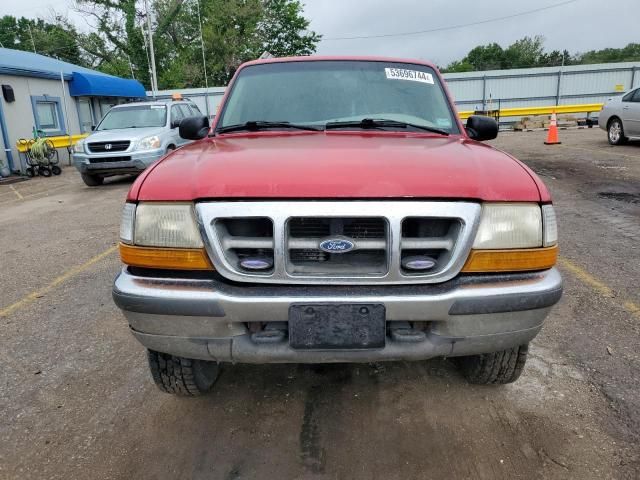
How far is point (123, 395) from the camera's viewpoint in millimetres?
2734

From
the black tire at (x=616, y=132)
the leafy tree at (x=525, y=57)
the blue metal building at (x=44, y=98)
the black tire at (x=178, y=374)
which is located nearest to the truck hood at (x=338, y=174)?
the black tire at (x=178, y=374)

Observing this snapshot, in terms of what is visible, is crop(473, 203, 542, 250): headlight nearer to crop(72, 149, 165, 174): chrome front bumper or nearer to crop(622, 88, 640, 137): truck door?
crop(72, 149, 165, 174): chrome front bumper

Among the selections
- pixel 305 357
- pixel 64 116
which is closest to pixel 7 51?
pixel 64 116

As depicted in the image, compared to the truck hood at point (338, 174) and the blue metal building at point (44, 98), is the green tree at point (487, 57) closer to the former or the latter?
the blue metal building at point (44, 98)

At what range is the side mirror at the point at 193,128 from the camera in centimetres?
338

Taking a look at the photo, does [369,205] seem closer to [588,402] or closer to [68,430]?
[588,402]


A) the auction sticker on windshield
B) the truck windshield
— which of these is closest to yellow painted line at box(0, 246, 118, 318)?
the truck windshield

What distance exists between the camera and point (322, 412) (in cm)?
249

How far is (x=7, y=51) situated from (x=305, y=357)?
1800cm

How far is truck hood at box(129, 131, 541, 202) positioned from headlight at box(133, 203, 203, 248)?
4cm

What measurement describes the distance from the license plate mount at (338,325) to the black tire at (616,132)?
13610 millimetres

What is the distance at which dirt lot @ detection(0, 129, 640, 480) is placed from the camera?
2.14 metres

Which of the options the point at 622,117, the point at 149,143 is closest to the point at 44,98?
the point at 149,143

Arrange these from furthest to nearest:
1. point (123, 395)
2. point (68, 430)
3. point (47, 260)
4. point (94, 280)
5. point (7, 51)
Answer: point (7, 51)
point (47, 260)
point (94, 280)
point (123, 395)
point (68, 430)
